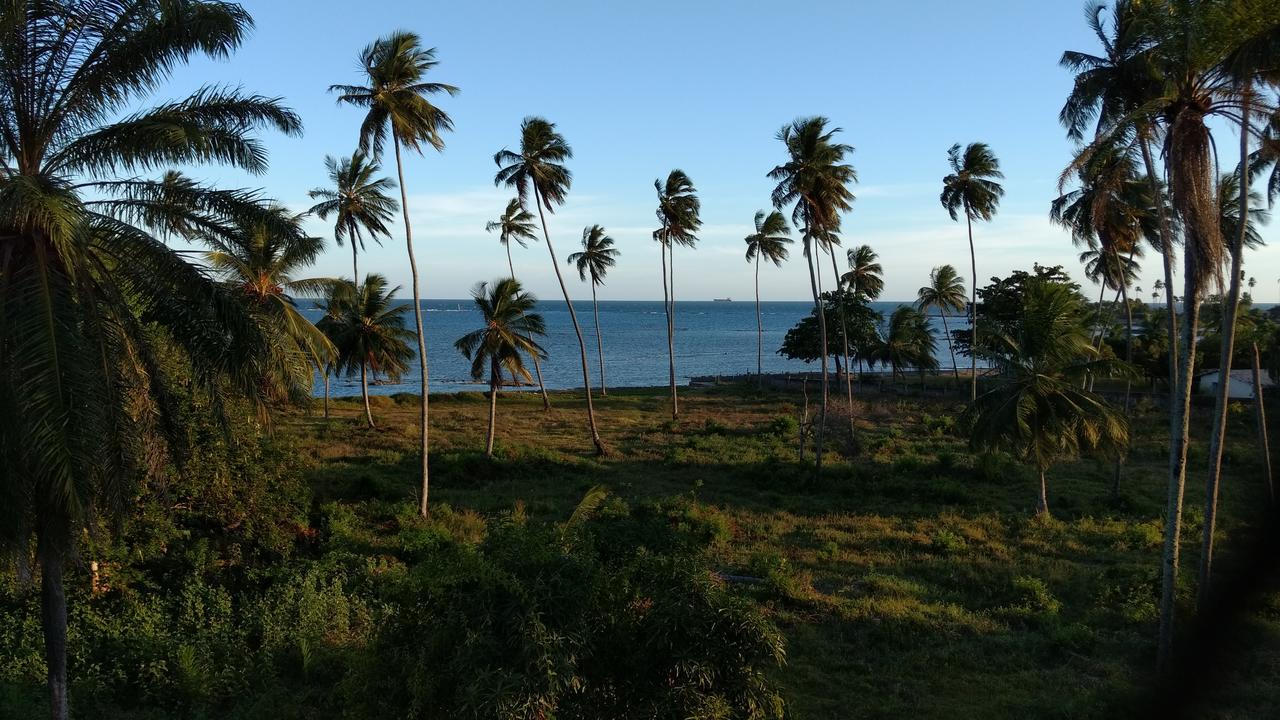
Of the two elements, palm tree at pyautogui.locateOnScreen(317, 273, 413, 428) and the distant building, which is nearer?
palm tree at pyautogui.locateOnScreen(317, 273, 413, 428)

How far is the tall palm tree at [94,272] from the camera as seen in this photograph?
24.0ft

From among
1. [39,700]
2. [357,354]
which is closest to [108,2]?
[39,700]

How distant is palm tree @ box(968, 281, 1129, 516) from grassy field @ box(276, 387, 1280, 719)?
246cm

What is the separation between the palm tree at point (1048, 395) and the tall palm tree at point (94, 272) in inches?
743

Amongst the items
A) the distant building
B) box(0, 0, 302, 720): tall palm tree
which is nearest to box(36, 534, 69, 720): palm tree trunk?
box(0, 0, 302, 720): tall palm tree

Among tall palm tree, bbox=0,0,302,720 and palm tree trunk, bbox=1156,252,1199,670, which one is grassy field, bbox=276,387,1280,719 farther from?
tall palm tree, bbox=0,0,302,720

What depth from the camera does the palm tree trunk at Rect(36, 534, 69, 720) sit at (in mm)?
8555

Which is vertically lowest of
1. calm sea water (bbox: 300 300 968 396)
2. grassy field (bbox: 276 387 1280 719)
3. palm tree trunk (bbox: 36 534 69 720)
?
grassy field (bbox: 276 387 1280 719)

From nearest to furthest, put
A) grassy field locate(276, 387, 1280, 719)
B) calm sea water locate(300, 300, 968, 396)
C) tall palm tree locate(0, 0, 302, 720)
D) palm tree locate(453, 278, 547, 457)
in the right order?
tall palm tree locate(0, 0, 302, 720) < grassy field locate(276, 387, 1280, 719) < palm tree locate(453, 278, 547, 457) < calm sea water locate(300, 300, 968, 396)

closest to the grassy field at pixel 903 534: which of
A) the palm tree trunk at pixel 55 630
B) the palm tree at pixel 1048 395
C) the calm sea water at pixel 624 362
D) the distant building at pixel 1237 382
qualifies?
the palm tree at pixel 1048 395

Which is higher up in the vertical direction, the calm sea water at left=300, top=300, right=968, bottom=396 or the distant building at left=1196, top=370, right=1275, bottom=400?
the calm sea water at left=300, top=300, right=968, bottom=396

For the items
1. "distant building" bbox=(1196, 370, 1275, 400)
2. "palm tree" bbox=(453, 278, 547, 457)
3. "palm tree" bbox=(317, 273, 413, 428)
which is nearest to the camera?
"palm tree" bbox=(453, 278, 547, 457)

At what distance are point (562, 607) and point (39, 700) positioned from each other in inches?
334

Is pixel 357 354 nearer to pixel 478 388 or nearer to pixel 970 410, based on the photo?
pixel 970 410
